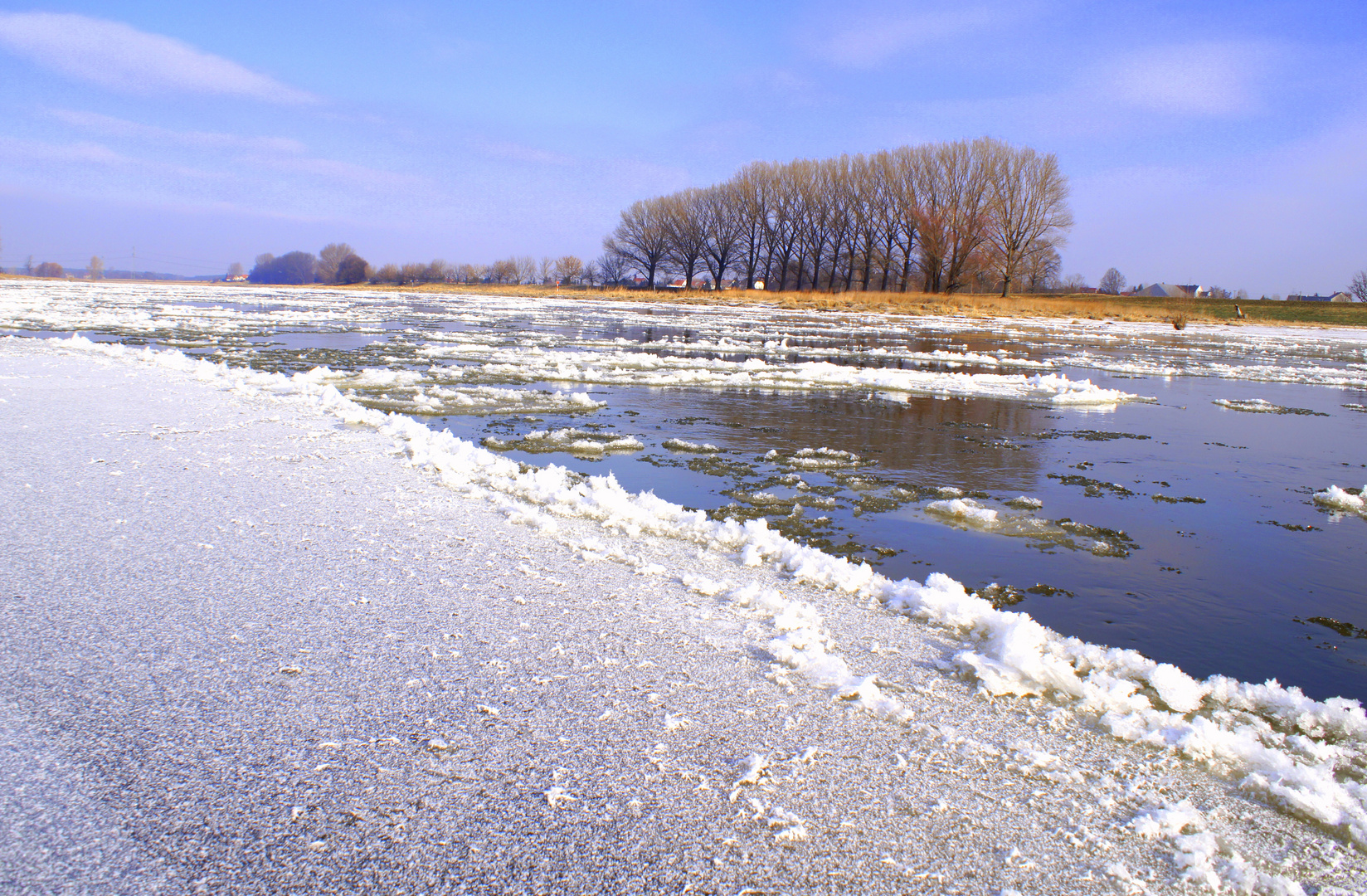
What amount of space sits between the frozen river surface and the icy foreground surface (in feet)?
2.38

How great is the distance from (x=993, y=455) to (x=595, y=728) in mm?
5011

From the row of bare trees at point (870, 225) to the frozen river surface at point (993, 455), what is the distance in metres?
37.6

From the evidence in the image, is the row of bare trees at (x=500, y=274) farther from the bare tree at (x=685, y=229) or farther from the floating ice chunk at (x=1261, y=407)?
the floating ice chunk at (x=1261, y=407)

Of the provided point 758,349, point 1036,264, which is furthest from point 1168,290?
point 758,349

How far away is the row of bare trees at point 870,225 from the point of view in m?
50.0

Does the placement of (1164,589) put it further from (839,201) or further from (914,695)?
(839,201)

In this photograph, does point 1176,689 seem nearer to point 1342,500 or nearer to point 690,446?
point 1342,500

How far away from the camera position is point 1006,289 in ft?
166

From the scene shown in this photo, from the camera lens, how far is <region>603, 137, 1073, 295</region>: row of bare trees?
4997 centimetres

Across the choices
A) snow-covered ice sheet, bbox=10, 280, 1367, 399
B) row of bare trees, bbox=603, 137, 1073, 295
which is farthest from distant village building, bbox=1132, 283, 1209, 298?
snow-covered ice sheet, bbox=10, 280, 1367, 399

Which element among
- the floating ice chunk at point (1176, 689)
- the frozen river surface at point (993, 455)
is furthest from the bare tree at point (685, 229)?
the floating ice chunk at point (1176, 689)

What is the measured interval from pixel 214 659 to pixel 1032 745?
2.27m

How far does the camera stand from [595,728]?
1.93 metres

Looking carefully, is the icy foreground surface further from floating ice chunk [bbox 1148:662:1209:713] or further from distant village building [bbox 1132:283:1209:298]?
distant village building [bbox 1132:283:1209:298]
